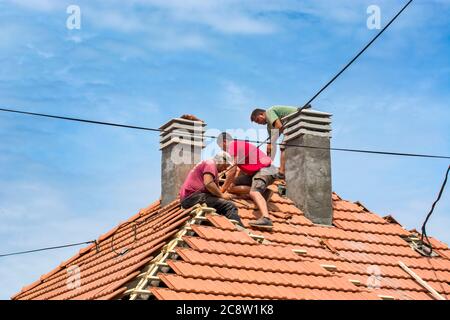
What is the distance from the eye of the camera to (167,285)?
11883mm

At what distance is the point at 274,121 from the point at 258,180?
6.28 ft

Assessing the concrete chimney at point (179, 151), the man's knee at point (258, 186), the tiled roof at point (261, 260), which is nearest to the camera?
the tiled roof at point (261, 260)

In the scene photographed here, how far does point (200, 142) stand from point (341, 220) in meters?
2.98

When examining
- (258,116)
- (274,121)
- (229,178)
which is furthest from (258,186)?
(258,116)

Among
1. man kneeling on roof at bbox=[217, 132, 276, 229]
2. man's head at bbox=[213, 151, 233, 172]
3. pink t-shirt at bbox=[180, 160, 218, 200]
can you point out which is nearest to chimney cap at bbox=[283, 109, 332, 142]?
man kneeling on roof at bbox=[217, 132, 276, 229]

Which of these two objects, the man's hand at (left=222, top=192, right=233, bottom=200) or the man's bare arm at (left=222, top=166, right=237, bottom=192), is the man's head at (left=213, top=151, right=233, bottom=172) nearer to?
the man's hand at (left=222, top=192, right=233, bottom=200)

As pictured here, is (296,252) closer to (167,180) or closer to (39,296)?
(167,180)

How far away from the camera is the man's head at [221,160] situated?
1471 cm

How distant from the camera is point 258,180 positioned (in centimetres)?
1558

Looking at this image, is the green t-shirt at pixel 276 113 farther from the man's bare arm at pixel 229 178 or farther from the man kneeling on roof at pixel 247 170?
the man's bare arm at pixel 229 178

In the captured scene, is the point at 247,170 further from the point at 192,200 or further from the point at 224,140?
the point at 192,200

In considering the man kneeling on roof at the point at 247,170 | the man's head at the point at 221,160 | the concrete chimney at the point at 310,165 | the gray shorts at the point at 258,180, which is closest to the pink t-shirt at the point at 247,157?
the man kneeling on roof at the point at 247,170

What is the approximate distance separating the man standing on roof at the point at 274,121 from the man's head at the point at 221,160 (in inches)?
93.3
